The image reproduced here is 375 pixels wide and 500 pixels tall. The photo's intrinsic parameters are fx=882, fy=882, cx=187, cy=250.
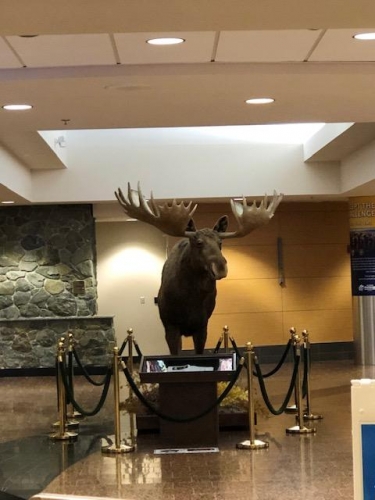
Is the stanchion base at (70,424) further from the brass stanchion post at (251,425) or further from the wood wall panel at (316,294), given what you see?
the wood wall panel at (316,294)

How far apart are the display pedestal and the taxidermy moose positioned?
70 cm

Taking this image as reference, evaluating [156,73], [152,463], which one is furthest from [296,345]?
[156,73]

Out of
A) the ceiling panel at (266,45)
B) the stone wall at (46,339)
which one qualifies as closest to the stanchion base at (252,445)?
the ceiling panel at (266,45)

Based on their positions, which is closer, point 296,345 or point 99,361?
point 296,345

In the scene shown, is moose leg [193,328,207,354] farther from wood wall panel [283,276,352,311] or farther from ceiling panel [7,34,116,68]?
wood wall panel [283,276,352,311]

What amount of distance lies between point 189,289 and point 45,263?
6483 millimetres

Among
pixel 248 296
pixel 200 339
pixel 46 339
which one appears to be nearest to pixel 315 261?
pixel 248 296

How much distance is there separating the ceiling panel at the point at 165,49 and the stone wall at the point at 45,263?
835 centimetres

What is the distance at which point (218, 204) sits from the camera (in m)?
15.3

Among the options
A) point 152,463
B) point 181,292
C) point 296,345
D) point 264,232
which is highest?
point 264,232

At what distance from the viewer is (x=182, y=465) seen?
24.4 ft

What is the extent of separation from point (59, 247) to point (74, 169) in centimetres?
159

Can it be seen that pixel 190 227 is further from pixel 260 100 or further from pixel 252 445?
pixel 252 445

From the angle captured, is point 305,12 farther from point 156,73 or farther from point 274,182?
point 274,182
